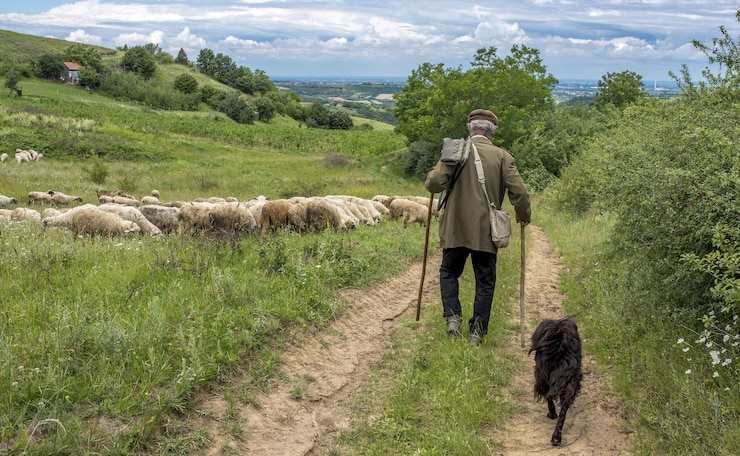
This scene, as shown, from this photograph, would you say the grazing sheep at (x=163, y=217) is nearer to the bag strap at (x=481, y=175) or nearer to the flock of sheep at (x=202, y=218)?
the flock of sheep at (x=202, y=218)

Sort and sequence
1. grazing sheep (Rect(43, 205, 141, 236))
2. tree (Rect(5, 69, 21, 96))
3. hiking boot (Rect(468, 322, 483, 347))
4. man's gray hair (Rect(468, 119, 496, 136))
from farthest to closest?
tree (Rect(5, 69, 21, 96))
grazing sheep (Rect(43, 205, 141, 236))
man's gray hair (Rect(468, 119, 496, 136))
hiking boot (Rect(468, 322, 483, 347))

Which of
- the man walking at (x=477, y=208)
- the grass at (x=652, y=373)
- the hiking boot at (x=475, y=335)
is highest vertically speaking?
the man walking at (x=477, y=208)

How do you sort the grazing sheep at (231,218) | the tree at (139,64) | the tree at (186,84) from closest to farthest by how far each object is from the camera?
the grazing sheep at (231,218), the tree at (186,84), the tree at (139,64)

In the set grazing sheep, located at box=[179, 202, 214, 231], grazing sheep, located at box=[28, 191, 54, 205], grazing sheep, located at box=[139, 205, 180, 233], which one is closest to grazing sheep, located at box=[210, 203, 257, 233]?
grazing sheep, located at box=[179, 202, 214, 231]

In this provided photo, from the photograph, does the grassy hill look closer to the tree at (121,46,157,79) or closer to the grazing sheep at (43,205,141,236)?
the tree at (121,46,157,79)

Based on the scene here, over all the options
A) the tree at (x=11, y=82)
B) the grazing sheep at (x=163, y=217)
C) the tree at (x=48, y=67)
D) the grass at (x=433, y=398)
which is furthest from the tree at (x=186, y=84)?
the grass at (x=433, y=398)

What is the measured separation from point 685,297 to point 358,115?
10544 cm

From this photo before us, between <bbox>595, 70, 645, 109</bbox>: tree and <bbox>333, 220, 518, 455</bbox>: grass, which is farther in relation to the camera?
<bbox>595, 70, 645, 109</bbox>: tree

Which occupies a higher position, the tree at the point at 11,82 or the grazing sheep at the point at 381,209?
the tree at the point at 11,82

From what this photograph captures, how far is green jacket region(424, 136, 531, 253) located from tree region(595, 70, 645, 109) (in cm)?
4370

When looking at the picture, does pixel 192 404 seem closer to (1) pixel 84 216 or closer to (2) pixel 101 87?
(1) pixel 84 216

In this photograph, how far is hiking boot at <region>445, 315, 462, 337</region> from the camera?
6438mm

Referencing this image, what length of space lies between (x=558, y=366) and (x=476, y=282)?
75.5 inches

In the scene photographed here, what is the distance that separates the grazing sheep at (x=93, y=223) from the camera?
1110cm
